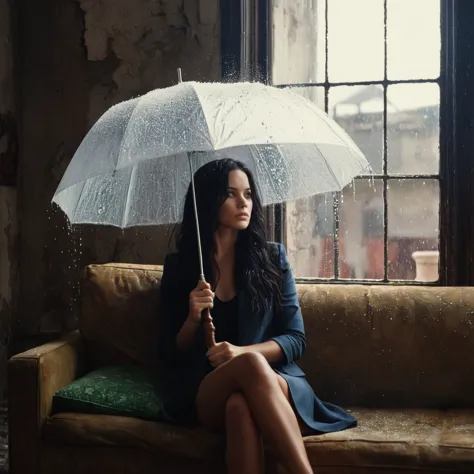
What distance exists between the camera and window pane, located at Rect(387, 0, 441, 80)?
10.8ft

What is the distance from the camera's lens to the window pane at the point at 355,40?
11.0 ft

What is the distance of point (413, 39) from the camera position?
3.31 metres

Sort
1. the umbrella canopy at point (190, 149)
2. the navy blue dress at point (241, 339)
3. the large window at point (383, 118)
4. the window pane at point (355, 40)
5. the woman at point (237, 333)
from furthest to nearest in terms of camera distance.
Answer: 1. the window pane at point (355, 40)
2. the large window at point (383, 118)
3. the navy blue dress at point (241, 339)
4. the woman at point (237, 333)
5. the umbrella canopy at point (190, 149)

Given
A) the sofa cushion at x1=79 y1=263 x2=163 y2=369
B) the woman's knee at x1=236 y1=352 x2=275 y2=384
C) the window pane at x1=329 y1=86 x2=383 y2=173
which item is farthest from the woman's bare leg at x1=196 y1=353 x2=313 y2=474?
the window pane at x1=329 y1=86 x2=383 y2=173

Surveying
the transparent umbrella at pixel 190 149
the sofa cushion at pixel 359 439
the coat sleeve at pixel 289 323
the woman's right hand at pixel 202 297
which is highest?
the transparent umbrella at pixel 190 149

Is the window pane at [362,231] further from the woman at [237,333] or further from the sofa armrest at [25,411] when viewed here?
the sofa armrest at [25,411]

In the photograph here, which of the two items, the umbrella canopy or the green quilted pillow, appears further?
the green quilted pillow

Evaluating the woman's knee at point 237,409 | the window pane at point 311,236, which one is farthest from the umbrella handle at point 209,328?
the window pane at point 311,236

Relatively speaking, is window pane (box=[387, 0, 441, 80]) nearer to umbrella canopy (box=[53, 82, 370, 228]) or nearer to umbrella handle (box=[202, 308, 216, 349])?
umbrella canopy (box=[53, 82, 370, 228])

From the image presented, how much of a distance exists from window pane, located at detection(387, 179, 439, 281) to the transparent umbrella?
2.63ft

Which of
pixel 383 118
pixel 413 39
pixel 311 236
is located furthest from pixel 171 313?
pixel 413 39

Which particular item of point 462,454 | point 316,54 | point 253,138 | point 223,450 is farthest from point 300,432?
point 316,54

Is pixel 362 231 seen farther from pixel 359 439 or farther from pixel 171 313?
pixel 359 439

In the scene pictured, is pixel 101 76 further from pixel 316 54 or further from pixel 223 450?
pixel 223 450
